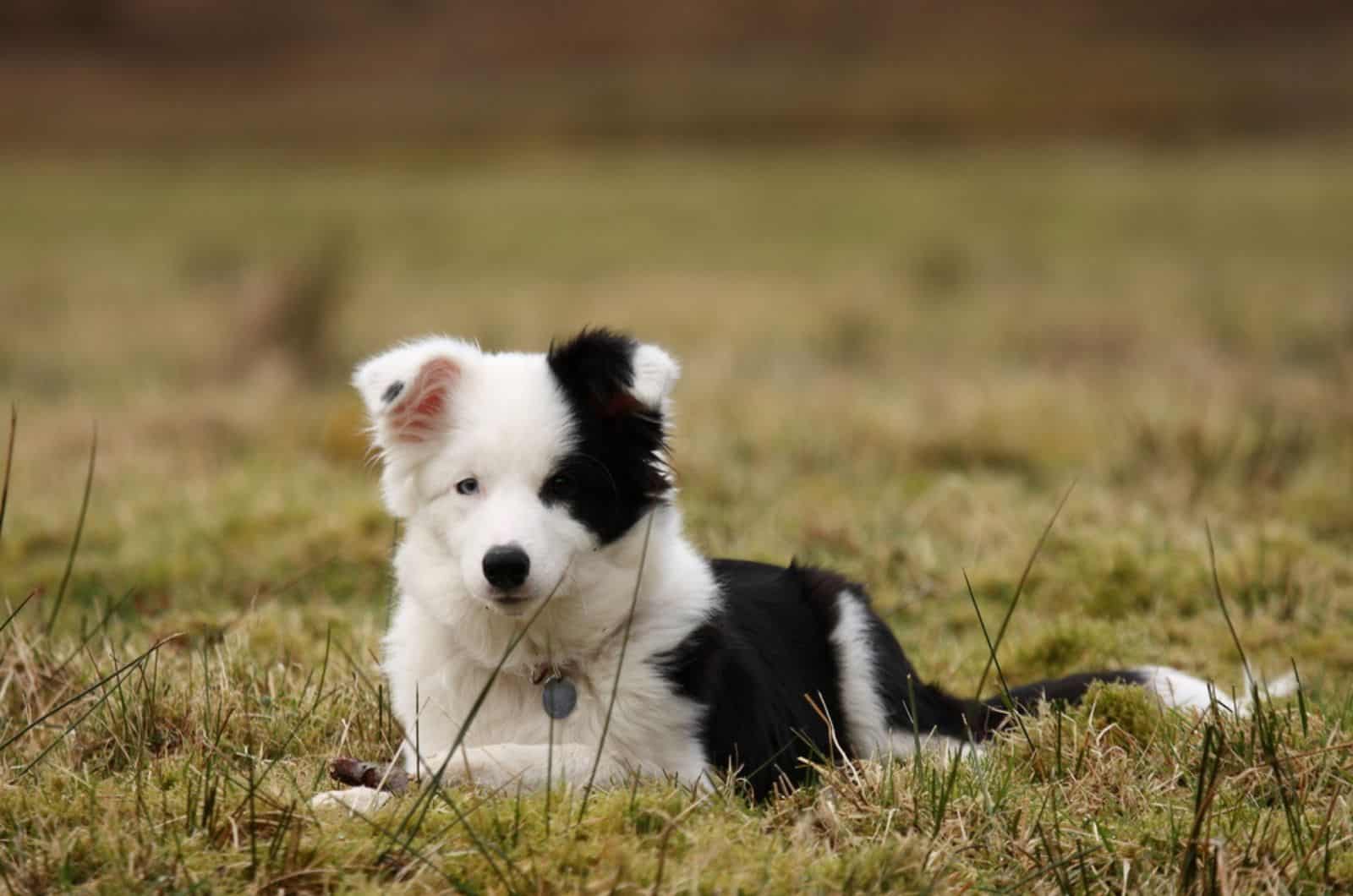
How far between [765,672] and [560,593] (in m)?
0.67

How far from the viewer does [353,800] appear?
3840mm

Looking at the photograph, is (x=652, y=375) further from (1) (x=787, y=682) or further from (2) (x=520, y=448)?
(1) (x=787, y=682)

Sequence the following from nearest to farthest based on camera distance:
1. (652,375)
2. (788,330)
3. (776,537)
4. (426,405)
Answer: (652,375), (426,405), (776,537), (788,330)

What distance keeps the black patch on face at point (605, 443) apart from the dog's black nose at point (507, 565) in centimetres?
25

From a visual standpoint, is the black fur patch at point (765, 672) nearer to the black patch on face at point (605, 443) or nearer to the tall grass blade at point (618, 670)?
the tall grass blade at point (618, 670)

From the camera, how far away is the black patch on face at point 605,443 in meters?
4.11

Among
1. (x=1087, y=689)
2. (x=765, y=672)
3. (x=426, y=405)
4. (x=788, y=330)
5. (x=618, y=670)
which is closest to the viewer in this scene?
(x=618, y=670)

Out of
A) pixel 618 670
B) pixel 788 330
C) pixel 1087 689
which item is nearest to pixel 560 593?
pixel 618 670

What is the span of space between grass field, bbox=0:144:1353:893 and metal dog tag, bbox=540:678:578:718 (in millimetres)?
413

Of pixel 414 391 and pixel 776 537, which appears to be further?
pixel 776 537

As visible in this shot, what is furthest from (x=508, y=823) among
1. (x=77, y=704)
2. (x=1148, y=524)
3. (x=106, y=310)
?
(x=106, y=310)

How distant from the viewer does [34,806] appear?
3756 millimetres

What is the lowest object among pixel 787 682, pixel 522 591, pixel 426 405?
pixel 787 682

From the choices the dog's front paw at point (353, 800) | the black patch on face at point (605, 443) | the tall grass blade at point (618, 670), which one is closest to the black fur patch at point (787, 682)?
the tall grass blade at point (618, 670)
